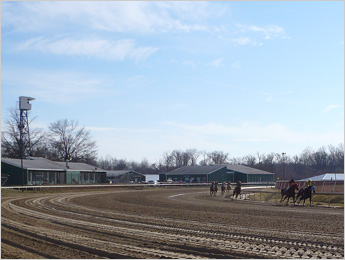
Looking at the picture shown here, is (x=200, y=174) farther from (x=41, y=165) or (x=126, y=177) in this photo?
(x=41, y=165)

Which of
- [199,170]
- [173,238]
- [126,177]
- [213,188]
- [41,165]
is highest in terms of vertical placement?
[41,165]

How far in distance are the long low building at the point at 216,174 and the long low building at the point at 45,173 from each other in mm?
20390

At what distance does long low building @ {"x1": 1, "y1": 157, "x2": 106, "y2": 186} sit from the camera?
62.0 meters

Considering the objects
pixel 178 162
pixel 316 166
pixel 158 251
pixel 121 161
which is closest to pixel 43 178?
pixel 158 251

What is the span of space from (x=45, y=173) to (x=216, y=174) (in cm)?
3915

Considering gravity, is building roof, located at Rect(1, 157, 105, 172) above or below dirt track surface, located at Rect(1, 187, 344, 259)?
above

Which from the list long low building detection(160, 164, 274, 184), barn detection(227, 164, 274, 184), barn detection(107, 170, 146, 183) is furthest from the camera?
barn detection(107, 170, 146, 183)

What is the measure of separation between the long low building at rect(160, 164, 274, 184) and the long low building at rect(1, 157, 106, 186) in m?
20.4

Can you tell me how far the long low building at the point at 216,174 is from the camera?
3701 inches

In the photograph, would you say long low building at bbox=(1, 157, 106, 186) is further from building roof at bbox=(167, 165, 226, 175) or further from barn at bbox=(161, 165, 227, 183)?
building roof at bbox=(167, 165, 226, 175)

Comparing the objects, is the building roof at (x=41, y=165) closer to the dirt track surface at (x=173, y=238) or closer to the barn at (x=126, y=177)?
the barn at (x=126, y=177)

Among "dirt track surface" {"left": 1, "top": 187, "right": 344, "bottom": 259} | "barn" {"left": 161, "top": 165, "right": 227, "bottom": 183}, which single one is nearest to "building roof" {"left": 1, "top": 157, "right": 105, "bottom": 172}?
"barn" {"left": 161, "top": 165, "right": 227, "bottom": 183}

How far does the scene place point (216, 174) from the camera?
94375 millimetres

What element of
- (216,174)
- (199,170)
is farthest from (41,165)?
(216,174)
